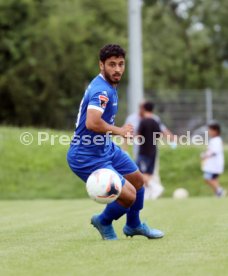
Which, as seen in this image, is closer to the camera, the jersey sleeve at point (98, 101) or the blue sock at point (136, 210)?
the jersey sleeve at point (98, 101)

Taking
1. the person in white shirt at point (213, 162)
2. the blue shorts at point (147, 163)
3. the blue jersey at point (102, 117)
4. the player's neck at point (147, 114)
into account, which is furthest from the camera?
the person in white shirt at point (213, 162)

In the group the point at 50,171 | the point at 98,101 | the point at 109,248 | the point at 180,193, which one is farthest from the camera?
the point at 50,171

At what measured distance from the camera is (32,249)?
8.25m

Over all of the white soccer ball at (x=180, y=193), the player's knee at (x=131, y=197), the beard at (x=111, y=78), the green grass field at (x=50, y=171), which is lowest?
the white soccer ball at (x=180, y=193)

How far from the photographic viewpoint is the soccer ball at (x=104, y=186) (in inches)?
335

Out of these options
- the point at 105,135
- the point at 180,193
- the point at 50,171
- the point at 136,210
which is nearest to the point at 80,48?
the point at 50,171

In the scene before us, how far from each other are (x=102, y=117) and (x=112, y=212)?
1.02 m

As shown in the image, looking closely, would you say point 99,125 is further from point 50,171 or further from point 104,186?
point 50,171

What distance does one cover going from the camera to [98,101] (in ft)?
28.1

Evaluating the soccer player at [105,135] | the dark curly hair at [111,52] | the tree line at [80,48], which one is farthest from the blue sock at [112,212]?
the tree line at [80,48]

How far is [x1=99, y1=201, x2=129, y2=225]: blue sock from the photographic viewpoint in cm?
905

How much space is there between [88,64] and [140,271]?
3504cm

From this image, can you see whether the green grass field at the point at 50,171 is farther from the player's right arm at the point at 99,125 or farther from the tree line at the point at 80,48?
the player's right arm at the point at 99,125

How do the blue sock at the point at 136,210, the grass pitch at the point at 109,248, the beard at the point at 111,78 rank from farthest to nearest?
the blue sock at the point at 136,210
the beard at the point at 111,78
the grass pitch at the point at 109,248
